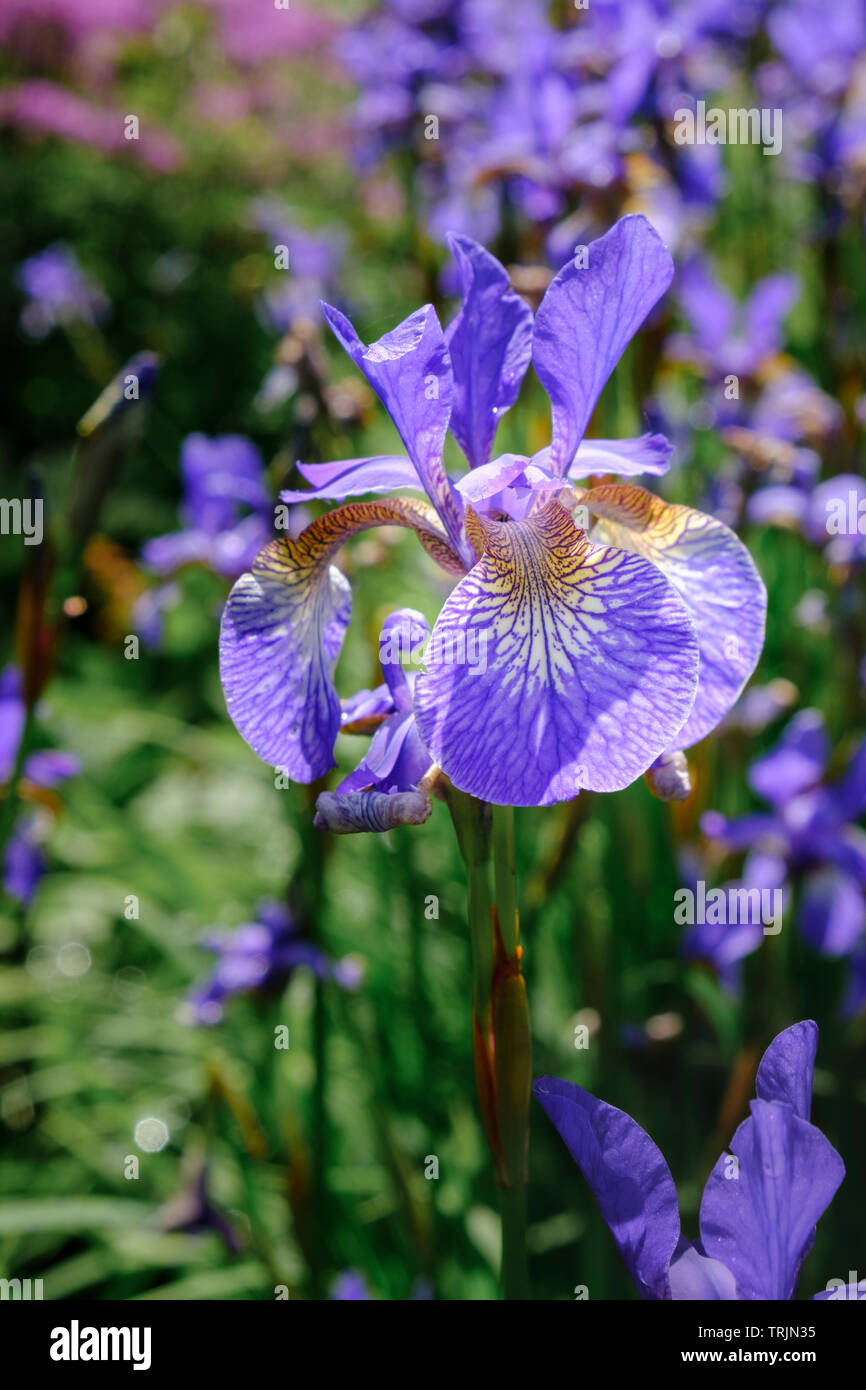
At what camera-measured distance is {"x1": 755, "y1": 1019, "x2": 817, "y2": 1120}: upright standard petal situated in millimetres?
664

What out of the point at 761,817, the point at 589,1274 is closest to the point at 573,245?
the point at 761,817

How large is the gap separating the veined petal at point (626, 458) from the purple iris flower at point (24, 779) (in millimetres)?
1088

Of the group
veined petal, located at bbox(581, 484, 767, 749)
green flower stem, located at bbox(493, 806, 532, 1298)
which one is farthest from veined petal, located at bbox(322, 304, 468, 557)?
green flower stem, located at bbox(493, 806, 532, 1298)

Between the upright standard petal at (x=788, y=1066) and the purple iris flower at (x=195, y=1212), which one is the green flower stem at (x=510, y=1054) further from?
the purple iris flower at (x=195, y=1212)

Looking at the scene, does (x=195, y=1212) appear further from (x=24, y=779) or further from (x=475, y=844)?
(x=475, y=844)

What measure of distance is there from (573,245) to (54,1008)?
184 centimetres

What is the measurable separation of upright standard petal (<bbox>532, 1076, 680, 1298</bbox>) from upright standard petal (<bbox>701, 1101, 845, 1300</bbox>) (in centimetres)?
3

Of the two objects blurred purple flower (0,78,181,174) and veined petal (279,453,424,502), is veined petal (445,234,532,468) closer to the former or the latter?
veined petal (279,453,424,502)

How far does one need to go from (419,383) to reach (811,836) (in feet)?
4.24

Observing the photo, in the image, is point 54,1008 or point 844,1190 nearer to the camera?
point 844,1190

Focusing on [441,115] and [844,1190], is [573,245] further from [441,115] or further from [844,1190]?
[844,1190]

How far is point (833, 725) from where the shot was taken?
7.43 feet

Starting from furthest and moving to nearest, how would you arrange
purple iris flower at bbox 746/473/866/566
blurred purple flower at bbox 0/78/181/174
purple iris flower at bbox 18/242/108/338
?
blurred purple flower at bbox 0/78/181/174, purple iris flower at bbox 18/242/108/338, purple iris flower at bbox 746/473/866/566

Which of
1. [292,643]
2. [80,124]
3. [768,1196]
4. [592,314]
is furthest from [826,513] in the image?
[80,124]
